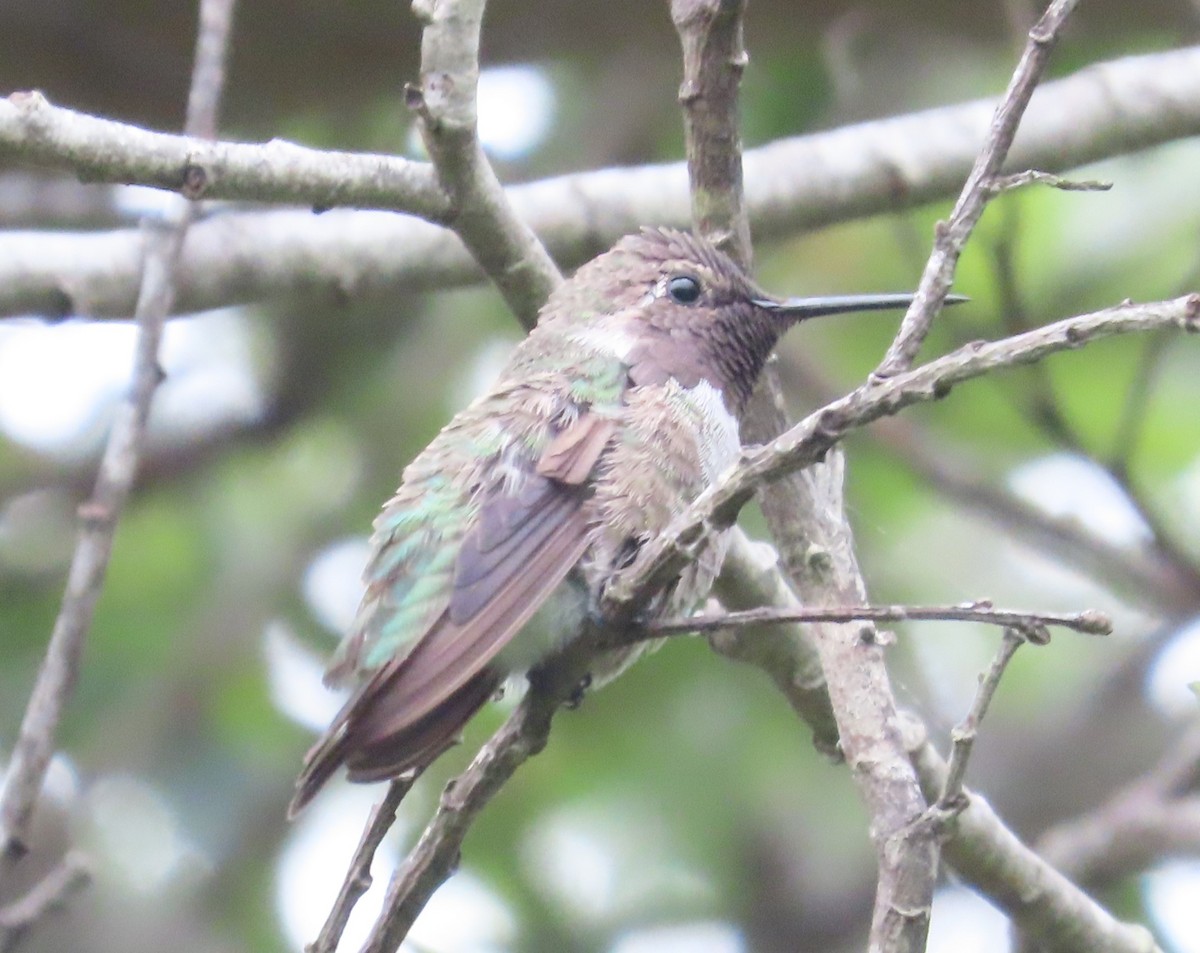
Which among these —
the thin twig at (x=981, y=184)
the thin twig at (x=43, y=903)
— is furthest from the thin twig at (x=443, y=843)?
the thin twig at (x=43, y=903)

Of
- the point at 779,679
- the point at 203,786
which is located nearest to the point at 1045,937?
the point at 779,679

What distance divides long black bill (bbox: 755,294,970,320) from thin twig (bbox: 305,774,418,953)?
59.0 inches

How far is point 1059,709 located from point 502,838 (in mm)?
2225

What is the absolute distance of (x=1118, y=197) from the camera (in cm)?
699

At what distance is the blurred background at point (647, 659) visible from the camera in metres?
6.15

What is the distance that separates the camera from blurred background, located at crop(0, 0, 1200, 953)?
6.15 m

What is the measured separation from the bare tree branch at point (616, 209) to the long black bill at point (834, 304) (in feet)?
2.55

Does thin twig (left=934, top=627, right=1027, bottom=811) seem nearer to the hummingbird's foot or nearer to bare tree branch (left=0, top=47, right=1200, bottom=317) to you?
the hummingbird's foot

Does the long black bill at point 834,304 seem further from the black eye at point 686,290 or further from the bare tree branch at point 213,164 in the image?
the bare tree branch at point 213,164

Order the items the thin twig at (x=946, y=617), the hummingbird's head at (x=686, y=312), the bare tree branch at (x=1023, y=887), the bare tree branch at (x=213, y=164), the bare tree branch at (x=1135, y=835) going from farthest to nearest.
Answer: the bare tree branch at (x=1135, y=835) < the hummingbird's head at (x=686, y=312) < the bare tree branch at (x=1023, y=887) < the bare tree branch at (x=213, y=164) < the thin twig at (x=946, y=617)

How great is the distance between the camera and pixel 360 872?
277 cm

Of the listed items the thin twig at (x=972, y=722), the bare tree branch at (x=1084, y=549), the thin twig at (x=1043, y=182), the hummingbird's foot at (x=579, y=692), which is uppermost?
the bare tree branch at (x=1084, y=549)

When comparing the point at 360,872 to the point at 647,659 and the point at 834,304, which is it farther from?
the point at 647,659

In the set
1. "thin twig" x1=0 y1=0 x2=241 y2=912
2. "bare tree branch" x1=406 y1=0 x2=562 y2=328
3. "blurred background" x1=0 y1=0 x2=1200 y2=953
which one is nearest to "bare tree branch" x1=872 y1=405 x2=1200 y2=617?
"blurred background" x1=0 y1=0 x2=1200 y2=953
